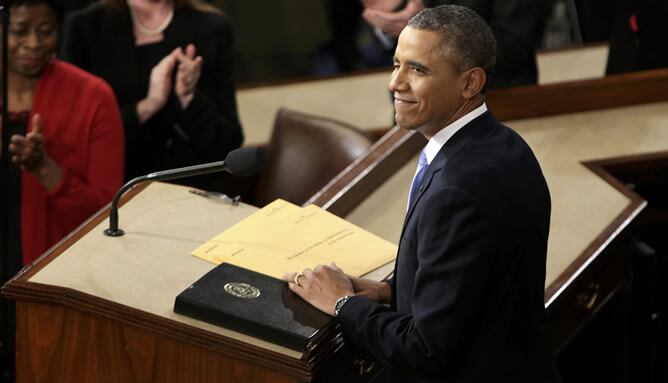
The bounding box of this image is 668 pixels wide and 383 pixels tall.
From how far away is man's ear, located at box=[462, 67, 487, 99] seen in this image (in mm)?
2111

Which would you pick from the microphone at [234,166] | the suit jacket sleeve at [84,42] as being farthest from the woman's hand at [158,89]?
the microphone at [234,166]

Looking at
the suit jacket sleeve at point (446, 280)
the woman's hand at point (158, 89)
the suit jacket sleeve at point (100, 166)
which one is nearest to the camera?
the suit jacket sleeve at point (446, 280)

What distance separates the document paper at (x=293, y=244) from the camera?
2432mm

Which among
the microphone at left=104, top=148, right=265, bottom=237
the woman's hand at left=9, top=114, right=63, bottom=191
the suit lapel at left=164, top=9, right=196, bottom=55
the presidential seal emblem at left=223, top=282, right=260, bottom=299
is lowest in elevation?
the woman's hand at left=9, top=114, right=63, bottom=191

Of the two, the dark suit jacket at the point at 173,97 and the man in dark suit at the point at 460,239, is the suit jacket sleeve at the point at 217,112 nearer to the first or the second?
the dark suit jacket at the point at 173,97

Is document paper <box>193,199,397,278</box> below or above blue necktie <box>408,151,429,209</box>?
below

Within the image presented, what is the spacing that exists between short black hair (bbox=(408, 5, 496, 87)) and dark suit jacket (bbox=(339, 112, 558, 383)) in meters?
0.12

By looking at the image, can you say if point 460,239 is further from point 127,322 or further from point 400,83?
point 127,322

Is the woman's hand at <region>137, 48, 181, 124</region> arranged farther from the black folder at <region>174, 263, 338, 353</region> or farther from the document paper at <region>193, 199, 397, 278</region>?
the black folder at <region>174, 263, 338, 353</region>

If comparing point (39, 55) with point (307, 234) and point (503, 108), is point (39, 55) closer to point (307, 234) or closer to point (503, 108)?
point (307, 234)

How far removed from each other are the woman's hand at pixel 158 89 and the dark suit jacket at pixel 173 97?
30 mm

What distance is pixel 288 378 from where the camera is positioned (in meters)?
2.14

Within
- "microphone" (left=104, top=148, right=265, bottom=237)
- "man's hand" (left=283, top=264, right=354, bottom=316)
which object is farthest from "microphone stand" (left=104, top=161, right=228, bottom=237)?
"man's hand" (left=283, top=264, right=354, bottom=316)

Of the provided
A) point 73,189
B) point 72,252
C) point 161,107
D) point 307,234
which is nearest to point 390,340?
point 307,234
